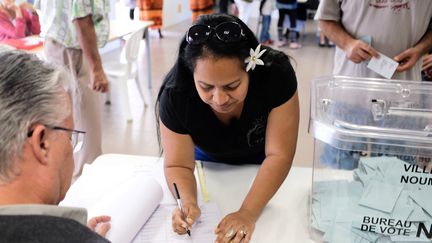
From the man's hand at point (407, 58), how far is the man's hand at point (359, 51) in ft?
0.34

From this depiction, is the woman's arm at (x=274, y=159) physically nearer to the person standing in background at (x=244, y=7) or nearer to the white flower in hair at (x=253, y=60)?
the white flower in hair at (x=253, y=60)

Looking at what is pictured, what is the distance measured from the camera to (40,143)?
0.65 meters

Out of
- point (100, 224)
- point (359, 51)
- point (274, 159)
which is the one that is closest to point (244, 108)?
point (274, 159)

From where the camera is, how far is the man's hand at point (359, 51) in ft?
5.45

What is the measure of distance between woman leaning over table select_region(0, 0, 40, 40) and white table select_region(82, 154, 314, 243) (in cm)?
150

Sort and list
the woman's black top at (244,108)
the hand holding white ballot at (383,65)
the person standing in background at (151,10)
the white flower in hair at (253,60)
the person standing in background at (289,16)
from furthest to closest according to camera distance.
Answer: the person standing in background at (289,16) → the person standing in background at (151,10) → the hand holding white ballot at (383,65) → the woman's black top at (244,108) → the white flower in hair at (253,60)

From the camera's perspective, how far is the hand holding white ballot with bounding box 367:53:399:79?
5.34 feet

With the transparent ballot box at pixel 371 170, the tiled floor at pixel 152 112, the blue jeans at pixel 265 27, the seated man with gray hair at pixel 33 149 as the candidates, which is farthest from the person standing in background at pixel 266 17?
the seated man with gray hair at pixel 33 149

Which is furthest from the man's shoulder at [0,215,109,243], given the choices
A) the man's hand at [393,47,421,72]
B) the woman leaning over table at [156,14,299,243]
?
the man's hand at [393,47,421,72]

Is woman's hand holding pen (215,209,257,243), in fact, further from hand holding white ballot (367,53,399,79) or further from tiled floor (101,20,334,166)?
hand holding white ballot (367,53,399,79)

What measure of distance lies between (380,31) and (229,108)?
0.89 m

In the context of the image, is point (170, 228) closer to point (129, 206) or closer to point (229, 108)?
point (129, 206)

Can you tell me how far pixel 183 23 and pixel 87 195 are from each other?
20.4ft

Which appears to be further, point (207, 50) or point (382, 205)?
point (207, 50)
